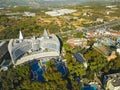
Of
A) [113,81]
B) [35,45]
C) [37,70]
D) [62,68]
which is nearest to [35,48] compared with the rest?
[35,45]

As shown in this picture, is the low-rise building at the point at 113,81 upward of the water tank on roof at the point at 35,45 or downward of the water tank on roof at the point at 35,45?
downward

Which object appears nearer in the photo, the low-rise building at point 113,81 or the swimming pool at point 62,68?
the low-rise building at point 113,81

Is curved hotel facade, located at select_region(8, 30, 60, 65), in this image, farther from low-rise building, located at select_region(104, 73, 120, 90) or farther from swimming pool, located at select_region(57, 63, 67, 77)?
low-rise building, located at select_region(104, 73, 120, 90)

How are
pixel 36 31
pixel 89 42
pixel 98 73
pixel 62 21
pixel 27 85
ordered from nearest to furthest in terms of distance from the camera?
pixel 27 85
pixel 98 73
pixel 89 42
pixel 36 31
pixel 62 21

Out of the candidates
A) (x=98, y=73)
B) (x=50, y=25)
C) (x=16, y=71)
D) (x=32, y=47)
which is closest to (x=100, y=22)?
(x=50, y=25)

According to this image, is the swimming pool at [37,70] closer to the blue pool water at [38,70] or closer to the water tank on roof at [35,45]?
the blue pool water at [38,70]

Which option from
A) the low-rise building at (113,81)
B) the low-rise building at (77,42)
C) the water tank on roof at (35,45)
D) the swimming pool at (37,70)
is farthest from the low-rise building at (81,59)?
the low-rise building at (77,42)

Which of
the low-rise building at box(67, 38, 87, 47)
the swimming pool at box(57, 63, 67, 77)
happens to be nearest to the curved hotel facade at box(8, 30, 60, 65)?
the swimming pool at box(57, 63, 67, 77)

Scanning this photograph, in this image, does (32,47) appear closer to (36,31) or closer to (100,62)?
(100,62)

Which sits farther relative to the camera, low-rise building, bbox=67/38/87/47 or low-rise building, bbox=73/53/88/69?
low-rise building, bbox=67/38/87/47

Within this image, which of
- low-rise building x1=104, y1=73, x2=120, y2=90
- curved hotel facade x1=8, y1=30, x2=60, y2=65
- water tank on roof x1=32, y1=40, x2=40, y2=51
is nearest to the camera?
low-rise building x1=104, y1=73, x2=120, y2=90

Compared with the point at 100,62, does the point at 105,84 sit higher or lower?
lower
